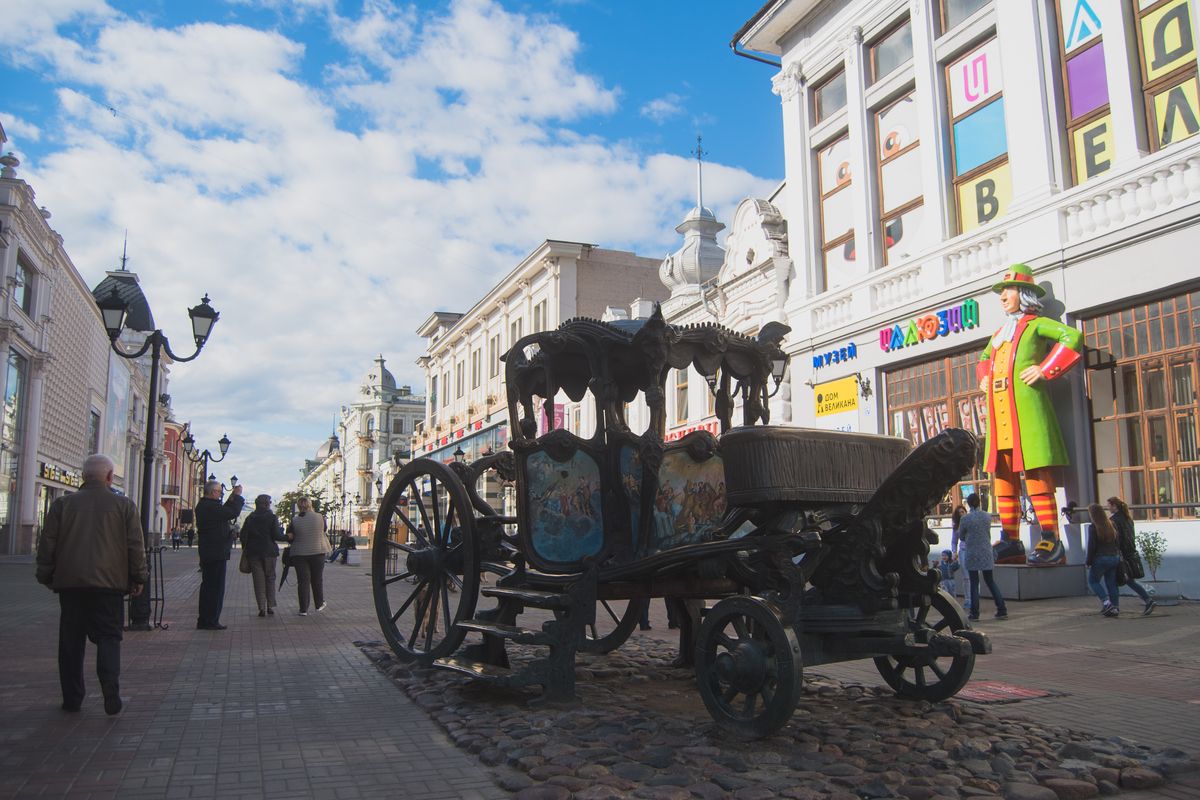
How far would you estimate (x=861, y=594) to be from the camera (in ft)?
17.6

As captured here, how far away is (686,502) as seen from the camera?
20.8 feet

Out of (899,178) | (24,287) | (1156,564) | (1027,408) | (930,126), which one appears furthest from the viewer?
(24,287)

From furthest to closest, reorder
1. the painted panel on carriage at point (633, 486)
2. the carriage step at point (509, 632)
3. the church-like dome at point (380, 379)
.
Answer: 1. the church-like dome at point (380, 379)
2. the painted panel on carriage at point (633, 486)
3. the carriage step at point (509, 632)

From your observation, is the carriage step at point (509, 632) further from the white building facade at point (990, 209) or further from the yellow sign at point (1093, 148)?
the yellow sign at point (1093, 148)

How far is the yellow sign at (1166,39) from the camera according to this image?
520 inches

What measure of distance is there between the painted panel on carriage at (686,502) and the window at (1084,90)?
10916 mm

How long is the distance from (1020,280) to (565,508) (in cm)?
1025

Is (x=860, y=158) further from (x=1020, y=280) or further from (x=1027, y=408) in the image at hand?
(x=1027, y=408)

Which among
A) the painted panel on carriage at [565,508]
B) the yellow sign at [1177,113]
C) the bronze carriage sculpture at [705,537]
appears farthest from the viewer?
the yellow sign at [1177,113]

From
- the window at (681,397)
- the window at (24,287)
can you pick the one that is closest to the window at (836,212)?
the window at (681,397)

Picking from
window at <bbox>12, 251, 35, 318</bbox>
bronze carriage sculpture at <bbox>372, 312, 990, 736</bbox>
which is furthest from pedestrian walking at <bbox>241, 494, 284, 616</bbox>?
window at <bbox>12, 251, 35, 318</bbox>

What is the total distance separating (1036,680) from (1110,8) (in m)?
11.3

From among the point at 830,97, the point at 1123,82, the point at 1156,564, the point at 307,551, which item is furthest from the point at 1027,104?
the point at 307,551

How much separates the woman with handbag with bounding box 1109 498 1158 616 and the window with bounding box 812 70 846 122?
11.8 meters
